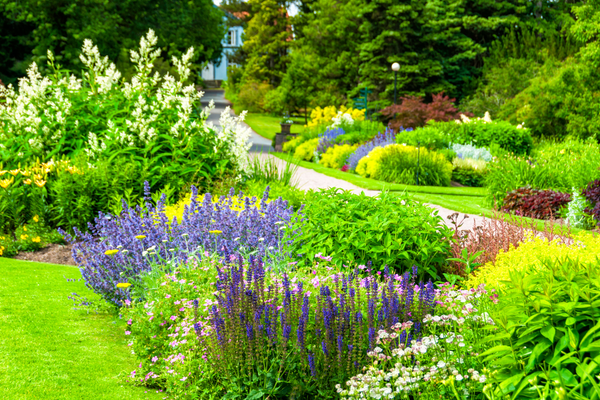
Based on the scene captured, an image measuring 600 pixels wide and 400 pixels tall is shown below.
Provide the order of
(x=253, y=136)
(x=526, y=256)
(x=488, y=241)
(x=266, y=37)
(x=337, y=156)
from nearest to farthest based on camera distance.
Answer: (x=526, y=256), (x=488, y=241), (x=337, y=156), (x=253, y=136), (x=266, y=37)

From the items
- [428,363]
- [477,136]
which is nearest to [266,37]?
[477,136]

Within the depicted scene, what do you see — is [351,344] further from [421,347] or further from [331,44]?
[331,44]

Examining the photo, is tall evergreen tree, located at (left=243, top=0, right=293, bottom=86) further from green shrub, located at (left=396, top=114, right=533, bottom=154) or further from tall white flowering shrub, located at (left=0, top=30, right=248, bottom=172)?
tall white flowering shrub, located at (left=0, top=30, right=248, bottom=172)

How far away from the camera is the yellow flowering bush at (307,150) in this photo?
20.2 m

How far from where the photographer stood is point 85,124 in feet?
28.9

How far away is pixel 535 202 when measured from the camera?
929 centimetres

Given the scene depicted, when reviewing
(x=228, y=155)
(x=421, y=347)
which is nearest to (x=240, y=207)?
(x=228, y=155)

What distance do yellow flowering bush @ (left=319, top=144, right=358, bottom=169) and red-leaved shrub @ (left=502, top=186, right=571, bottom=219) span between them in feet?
25.9

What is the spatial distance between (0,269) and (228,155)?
3.49 m

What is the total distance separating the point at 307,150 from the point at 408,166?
7.06 m

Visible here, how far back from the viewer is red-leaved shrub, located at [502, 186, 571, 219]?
9188 millimetres

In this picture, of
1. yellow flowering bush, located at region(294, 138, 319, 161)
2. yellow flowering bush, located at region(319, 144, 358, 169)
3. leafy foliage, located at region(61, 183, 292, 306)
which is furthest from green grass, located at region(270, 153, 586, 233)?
yellow flowering bush, located at region(294, 138, 319, 161)

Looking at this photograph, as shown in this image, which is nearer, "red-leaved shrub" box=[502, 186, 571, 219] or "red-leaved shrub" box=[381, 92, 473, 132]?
"red-leaved shrub" box=[502, 186, 571, 219]

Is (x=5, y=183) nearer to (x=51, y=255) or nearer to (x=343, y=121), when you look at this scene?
(x=51, y=255)
